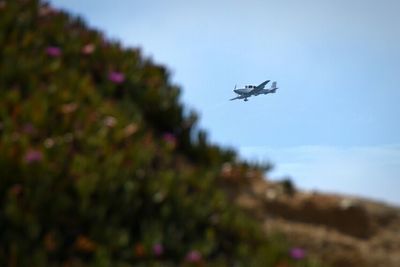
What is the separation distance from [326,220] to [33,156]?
132 inches

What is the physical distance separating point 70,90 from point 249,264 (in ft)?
9.10

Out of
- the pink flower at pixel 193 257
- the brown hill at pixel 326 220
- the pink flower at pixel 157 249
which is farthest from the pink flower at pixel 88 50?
the pink flower at pixel 193 257

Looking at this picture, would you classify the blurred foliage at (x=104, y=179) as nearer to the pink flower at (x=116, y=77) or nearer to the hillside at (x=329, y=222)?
the pink flower at (x=116, y=77)

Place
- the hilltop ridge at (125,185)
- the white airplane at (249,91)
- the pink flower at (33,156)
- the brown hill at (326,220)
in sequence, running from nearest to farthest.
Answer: the hilltop ridge at (125,185), the pink flower at (33,156), the brown hill at (326,220), the white airplane at (249,91)

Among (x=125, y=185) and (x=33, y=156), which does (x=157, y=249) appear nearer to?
(x=125, y=185)

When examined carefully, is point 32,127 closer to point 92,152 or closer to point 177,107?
point 92,152

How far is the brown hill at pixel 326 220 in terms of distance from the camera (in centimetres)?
682

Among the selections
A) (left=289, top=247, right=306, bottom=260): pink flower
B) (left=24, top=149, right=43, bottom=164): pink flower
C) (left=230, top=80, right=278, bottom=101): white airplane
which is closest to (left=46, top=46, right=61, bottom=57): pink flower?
(left=24, top=149, right=43, bottom=164): pink flower

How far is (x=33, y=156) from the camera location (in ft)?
19.3

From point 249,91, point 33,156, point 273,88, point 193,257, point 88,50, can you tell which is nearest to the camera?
point 193,257

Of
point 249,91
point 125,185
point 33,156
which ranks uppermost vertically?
point 249,91

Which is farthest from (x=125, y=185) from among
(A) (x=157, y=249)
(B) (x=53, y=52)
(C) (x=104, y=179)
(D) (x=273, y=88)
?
(D) (x=273, y=88)

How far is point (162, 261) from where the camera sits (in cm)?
577

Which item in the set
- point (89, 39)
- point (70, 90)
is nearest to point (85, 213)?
point (70, 90)
